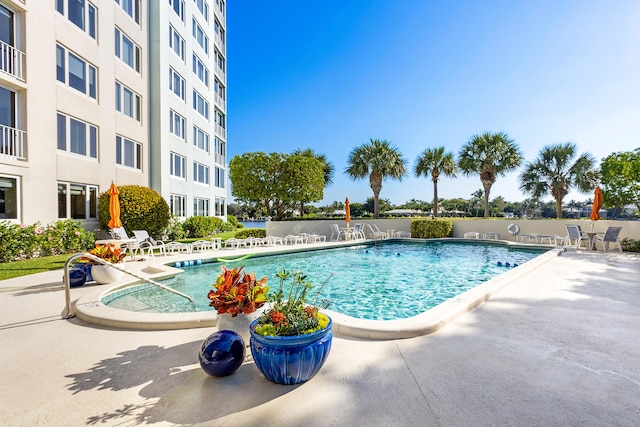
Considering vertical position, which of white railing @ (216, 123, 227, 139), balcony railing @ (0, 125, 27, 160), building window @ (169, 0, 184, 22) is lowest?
balcony railing @ (0, 125, 27, 160)

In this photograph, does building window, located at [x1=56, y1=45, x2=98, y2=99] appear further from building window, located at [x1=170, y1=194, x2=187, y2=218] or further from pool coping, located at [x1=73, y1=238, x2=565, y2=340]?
pool coping, located at [x1=73, y1=238, x2=565, y2=340]

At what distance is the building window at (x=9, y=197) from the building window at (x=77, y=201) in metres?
1.59

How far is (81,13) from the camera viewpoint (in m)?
13.7

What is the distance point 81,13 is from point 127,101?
394cm

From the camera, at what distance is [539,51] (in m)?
14.6

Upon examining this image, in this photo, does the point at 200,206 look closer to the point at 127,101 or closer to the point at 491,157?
the point at 127,101

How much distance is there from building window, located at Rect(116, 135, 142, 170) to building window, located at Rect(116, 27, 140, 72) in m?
4.07

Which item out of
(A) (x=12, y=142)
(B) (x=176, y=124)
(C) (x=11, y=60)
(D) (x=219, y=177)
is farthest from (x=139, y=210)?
(D) (x=219, y=177)

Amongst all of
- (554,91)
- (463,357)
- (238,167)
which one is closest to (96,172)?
(238,167)

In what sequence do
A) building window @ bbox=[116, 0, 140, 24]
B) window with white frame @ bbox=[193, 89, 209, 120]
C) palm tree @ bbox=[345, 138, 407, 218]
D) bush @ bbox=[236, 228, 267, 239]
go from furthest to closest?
1. palm tree @ bbox=[345, 138, 407, 218]
2. window with white frame @ bbox=[193, 89, 209, 120]
3. bush @ bbox=[236, 228, 267, 239]
4. building window @ bbox=[116, 0, 140, 24]

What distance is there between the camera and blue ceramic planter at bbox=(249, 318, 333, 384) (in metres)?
2.70

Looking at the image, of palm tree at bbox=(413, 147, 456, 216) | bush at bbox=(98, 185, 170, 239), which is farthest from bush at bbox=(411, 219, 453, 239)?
bush at bbox=(98, 185, 170, 239)

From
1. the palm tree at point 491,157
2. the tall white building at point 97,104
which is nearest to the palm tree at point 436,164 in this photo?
the palm tree at point 491,157

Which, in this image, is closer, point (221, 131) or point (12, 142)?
point (12, 142)
